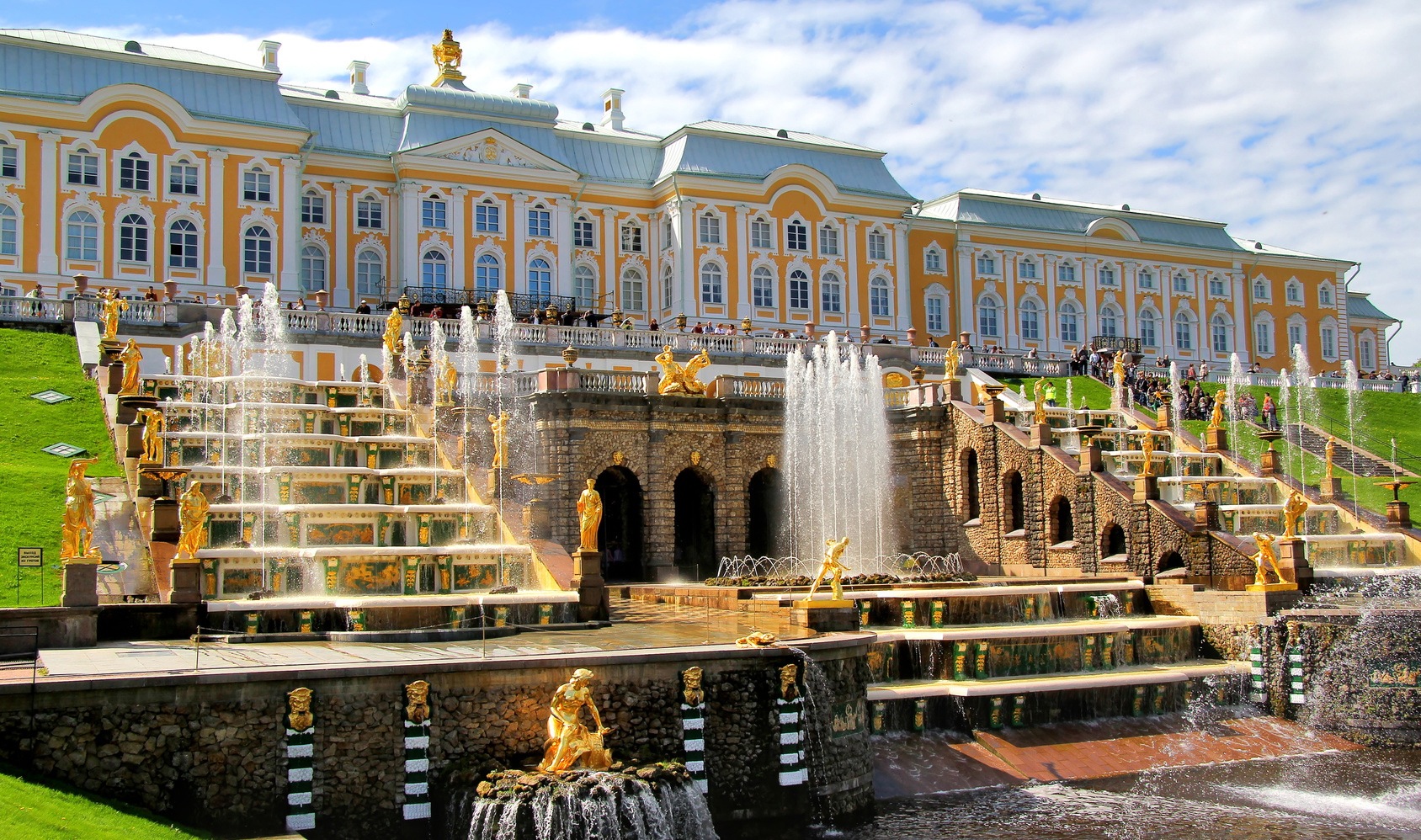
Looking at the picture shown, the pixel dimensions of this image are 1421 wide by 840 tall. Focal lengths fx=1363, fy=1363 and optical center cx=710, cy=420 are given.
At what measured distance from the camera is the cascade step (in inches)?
917

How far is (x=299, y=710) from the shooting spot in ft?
52.8

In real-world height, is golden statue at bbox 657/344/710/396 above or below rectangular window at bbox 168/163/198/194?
below

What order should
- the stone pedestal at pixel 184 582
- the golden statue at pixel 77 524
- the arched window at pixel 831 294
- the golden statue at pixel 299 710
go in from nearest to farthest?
the golden statue at pixel 299 710 → the golden statue at pixel 77 524 → the stone pedestal at pixel 184 582 → the arched window at pixel 831 294

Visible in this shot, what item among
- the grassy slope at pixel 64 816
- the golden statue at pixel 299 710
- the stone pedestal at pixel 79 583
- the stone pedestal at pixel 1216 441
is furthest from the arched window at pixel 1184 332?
the grassy slope at pixel 64 816

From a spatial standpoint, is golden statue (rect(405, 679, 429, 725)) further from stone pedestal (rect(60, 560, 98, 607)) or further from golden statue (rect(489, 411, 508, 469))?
golden statue (rect(489, 411, 508, 469))

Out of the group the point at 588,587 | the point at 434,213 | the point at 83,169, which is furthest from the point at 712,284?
the point at 588,587

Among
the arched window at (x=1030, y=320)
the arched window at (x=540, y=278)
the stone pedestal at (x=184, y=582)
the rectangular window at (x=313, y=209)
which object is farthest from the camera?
the arched window at (x=1030, y=320)

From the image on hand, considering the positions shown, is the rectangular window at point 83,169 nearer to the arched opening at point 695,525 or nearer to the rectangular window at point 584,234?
the rectangular window at point 584,234

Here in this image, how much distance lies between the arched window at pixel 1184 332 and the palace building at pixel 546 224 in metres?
0.18

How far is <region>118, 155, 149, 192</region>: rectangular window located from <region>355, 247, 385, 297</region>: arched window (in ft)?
26.9

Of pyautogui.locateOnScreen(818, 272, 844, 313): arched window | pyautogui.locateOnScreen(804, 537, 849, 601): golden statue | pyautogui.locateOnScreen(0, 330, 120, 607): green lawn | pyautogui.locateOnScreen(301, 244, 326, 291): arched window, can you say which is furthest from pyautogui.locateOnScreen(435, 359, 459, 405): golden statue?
pyautogui.locateOnScreen(818, 272, 844, 313): arched window

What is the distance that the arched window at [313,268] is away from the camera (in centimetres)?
5272

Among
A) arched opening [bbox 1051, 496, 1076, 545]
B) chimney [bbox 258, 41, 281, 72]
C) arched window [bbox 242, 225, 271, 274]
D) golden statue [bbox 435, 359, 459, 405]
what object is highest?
chimney [bbox 258, 41, 281, 72]

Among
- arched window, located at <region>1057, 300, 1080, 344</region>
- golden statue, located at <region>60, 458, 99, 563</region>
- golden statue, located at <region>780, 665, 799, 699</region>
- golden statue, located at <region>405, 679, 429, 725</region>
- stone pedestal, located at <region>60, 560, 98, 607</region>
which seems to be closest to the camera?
golden statue, located at <region>405, 679, 429, 725</region>
